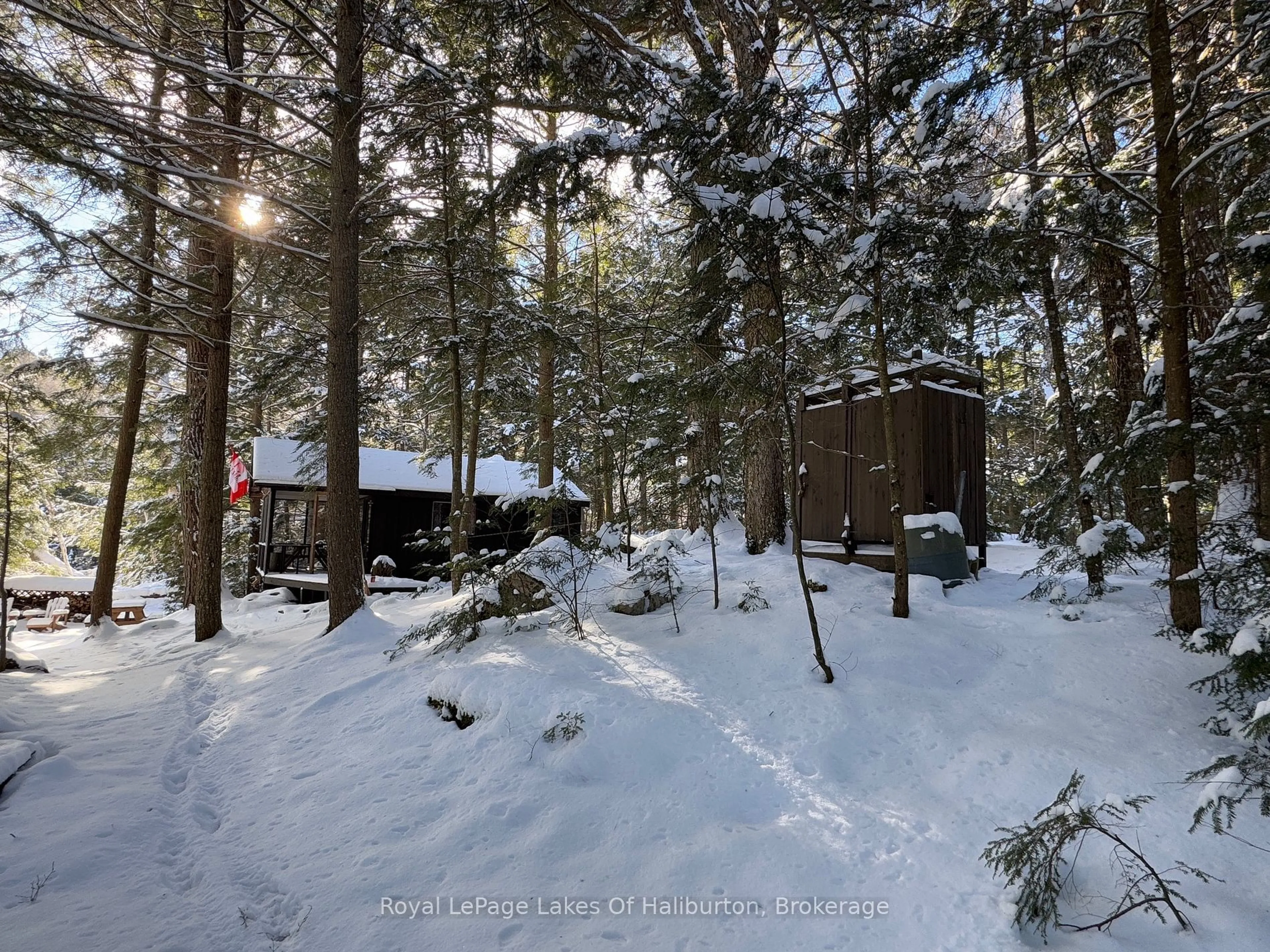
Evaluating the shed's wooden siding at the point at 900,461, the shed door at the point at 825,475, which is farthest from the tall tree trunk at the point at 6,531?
the shed door at the point at 825,475

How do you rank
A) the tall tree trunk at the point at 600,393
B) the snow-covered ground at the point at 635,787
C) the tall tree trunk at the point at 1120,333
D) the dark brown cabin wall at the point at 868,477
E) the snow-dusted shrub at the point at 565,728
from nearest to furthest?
the snow-covered ground at the point at 635,787 → the snow-dusted shrub at the point at 565,728 → the tall tree trunk at the point at 1120,333 → the dark brown cabin wall at the point at 868,477 → the tall tree trunk at the point at 600,393

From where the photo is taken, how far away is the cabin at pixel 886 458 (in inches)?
266

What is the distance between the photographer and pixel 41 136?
4.63m

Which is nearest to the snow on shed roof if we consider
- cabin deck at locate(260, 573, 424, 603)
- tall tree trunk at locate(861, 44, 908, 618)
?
tall tree trunk at locate(861, 44, 908, 618)

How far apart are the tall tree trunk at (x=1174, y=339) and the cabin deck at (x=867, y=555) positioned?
2.65 meters

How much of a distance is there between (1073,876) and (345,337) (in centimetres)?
826

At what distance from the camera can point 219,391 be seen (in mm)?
8758

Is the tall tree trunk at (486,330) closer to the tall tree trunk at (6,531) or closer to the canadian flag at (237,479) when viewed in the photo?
the tall tree trunk at (6,531)

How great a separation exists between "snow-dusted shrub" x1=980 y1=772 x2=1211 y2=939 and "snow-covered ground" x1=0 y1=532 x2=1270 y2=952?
0.08m

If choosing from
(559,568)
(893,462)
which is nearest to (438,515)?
(559,568)

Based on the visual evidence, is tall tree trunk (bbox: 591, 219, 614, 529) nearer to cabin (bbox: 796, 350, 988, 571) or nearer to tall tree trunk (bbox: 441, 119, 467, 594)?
tall tree trunk (bbox: 441, 119, 467, 594)

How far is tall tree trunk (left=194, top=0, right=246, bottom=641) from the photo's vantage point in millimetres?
8469

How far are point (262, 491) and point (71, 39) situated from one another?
10.2 m

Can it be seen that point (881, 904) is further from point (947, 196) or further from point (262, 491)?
point (262, 491)
